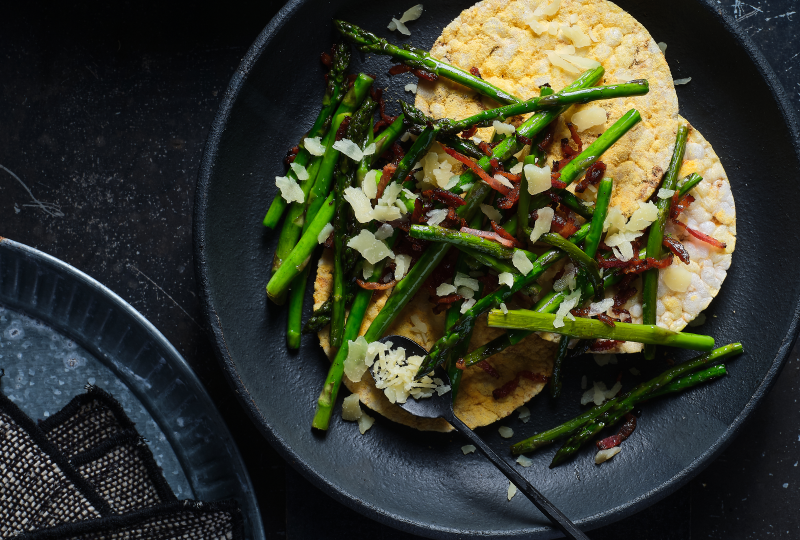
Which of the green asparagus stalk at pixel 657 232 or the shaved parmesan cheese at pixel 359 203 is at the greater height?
the green asparagus stalk at pixel 657 232

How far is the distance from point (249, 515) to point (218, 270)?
1165 millimetres

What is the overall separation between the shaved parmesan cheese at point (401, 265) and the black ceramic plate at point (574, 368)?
0.54 meters

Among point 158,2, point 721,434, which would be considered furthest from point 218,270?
point 721,434

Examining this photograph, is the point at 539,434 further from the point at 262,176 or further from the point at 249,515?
the point at 262,176

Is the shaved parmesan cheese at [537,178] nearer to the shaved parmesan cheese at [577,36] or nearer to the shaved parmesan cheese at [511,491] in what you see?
the shaved parmesan cheese at [577,36]

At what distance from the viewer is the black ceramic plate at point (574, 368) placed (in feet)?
8.80

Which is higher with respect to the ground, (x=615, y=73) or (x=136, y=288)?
(x=615, y=73)

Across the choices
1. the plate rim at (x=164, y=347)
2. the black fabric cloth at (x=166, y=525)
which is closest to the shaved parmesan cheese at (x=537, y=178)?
the plate rim at (x=164, y=347)

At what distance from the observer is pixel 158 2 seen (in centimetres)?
308

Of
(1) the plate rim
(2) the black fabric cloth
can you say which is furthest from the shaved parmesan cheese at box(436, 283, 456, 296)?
(2) the black fabric cloth

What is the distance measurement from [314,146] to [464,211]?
754 millimetres

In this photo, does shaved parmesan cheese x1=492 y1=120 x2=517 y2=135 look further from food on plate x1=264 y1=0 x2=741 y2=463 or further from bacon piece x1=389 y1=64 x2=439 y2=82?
bacon piece x1=389 y1=64 x2=439 y2=82

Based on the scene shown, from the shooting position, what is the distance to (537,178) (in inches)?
95.0

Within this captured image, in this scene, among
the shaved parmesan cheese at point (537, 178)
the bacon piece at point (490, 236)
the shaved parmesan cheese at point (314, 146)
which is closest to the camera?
the shaved parmesan cheese at point (537, 178)
